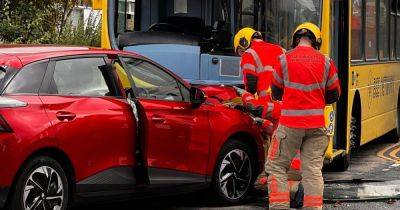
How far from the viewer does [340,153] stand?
10.0 m

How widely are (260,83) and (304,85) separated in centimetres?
156

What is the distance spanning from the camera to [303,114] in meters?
6.79

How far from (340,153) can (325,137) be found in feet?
10.4

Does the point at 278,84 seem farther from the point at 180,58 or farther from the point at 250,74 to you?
the point at 180,58

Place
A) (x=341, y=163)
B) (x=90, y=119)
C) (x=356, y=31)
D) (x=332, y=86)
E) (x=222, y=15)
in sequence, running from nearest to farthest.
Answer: (x=90, y=119), (x=332, y=86), (x=222, y=15), (x=341, y=163), (x=356, y=31)

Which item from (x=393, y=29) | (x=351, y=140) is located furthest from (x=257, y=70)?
(x=393, y=29)

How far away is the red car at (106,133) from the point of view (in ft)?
19.3

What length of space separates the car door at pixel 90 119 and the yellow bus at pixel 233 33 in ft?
9.84

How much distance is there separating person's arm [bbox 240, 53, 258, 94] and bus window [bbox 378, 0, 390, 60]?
4.55 metres

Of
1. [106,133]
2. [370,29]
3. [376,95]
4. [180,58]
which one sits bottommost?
[106,133]

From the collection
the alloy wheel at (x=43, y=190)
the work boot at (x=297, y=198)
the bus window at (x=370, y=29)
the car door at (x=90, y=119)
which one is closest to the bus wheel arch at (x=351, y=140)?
the bus window at (x=370, y=29)

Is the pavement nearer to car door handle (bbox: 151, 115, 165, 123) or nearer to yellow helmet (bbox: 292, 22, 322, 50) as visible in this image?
car door handle (bbox: 151, 115, 165, 123)

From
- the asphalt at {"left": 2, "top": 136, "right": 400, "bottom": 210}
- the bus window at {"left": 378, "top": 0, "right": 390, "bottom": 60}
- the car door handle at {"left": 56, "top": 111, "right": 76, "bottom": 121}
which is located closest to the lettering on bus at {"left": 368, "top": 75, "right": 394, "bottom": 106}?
the bus window at {"left": 378, "top": 0, "right": 390, "bottom": 60}

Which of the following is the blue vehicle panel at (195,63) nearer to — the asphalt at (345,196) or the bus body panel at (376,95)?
the bus body panel at (376,95)
